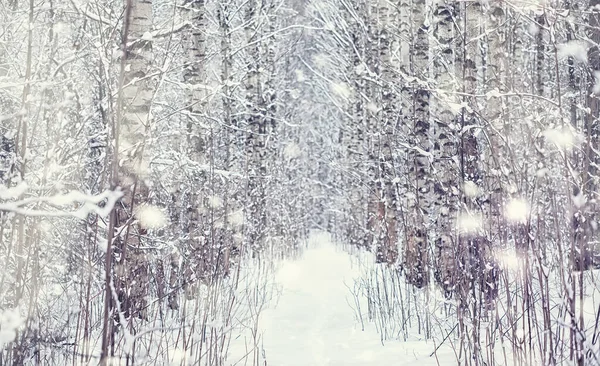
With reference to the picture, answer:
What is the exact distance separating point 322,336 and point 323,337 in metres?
0.05

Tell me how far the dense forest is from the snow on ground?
14 centimetres

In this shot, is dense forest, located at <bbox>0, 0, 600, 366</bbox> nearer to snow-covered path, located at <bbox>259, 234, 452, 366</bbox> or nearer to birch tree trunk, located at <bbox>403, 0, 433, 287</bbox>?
birch tree trunk, located at <bbox>403, 0, 433, 287</bbox>

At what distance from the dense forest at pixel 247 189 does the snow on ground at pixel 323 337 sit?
5.6 inches

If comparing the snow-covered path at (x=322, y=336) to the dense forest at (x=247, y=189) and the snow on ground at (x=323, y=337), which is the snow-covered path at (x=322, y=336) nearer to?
the snow on ground at (x=323, y=337)

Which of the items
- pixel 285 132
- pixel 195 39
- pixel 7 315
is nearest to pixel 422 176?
pixel 195 39

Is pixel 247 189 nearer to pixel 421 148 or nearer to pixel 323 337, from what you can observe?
pixel 323 337

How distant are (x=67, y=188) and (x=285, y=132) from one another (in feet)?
47.2

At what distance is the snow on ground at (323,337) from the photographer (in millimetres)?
3965

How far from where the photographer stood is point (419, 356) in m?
3.90

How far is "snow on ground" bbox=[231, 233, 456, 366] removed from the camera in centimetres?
396

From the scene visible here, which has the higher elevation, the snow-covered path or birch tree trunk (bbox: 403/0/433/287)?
birch tree trunk (bbox: 403/0/433/287)

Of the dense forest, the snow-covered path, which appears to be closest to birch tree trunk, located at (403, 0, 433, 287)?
the dense forest

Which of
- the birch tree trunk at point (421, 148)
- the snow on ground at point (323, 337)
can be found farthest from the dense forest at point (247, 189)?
the snow on ground at point (323, 337)

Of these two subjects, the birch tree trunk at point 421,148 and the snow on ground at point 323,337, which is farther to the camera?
the birch tree trunk at point 421,148
